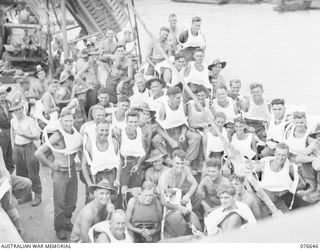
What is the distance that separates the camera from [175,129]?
Answer: 195 inches

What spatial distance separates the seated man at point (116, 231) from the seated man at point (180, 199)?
399 millimetres

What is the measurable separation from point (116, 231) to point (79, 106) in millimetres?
2023

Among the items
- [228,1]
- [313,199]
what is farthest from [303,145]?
[228,1]

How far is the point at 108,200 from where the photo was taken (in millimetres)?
3842

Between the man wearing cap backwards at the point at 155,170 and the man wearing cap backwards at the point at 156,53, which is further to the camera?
the man wearing cap backwards at the point at 156,53

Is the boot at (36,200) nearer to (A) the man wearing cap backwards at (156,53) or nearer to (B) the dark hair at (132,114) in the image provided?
(B) the dark hair at (132,114)

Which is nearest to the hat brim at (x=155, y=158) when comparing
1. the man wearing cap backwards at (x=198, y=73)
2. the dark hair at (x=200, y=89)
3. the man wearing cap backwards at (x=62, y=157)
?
the man wearing cap backwards at (x=62, y=157)

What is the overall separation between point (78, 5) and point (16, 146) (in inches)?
157

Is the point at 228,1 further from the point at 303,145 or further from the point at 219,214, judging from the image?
the point at 219,214

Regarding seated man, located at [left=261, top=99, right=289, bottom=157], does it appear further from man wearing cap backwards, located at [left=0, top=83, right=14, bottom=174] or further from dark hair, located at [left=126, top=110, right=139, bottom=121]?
man wearing cap backwards, located at [left=0, top=83, right=14, bottom=174]

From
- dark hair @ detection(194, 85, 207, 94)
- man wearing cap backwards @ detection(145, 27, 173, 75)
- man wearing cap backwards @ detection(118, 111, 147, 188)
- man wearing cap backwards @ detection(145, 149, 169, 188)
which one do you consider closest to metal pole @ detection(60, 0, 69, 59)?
man wearing cap backwards @ detection(145, 27, 173, 75)

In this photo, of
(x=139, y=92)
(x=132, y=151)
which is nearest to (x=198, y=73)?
(x=139, y=92)

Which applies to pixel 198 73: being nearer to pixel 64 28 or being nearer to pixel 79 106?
pixel 79 106

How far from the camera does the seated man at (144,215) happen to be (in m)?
3.85
